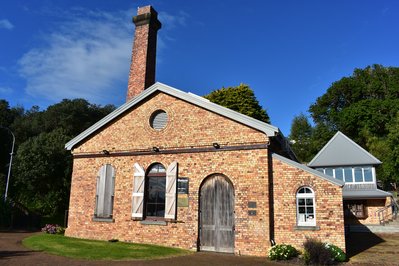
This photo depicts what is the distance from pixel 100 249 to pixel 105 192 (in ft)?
12.1

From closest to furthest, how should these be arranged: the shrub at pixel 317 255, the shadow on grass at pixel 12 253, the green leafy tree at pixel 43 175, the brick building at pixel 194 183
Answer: the shrub at pixel 317 255 < the shadow on grass at pixel 12 253 < the brick building at pixel 194 183 < the green leafy tree at pixel 43 175

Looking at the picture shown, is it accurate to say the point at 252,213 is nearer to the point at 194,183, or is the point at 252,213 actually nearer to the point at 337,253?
the point at 194,183

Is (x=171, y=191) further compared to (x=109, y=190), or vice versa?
(x=109, y=190)

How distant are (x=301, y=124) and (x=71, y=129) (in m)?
39.3

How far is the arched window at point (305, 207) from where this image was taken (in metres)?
12.5

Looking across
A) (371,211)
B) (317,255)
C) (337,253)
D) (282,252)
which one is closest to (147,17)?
(282,252)

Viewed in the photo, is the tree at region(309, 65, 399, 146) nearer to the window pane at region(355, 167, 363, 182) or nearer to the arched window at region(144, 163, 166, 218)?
the window pane at region(355, 167, 363, 182)

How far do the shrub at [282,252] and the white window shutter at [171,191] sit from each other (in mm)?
4357

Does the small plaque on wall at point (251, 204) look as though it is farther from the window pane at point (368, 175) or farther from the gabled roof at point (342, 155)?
the window pane at point (368, 175)

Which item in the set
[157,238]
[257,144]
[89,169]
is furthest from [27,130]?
[257,144]

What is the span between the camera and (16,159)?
101 feet

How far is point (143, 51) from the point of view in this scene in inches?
765

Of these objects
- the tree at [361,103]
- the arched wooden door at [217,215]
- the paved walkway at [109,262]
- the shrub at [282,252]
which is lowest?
the paved walkway at [109,262]

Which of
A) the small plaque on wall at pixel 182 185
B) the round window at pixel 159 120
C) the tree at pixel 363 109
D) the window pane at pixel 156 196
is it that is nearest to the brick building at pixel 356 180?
the tree at pixel 363 109
